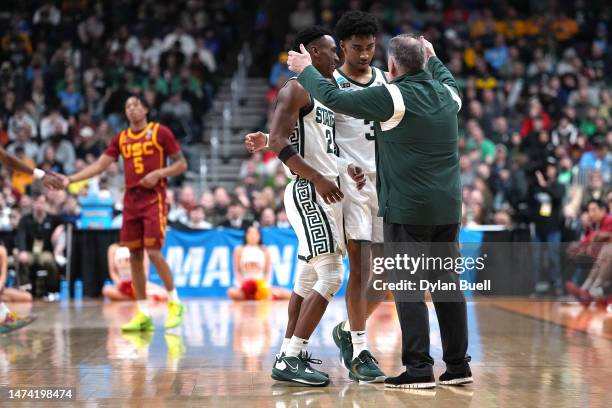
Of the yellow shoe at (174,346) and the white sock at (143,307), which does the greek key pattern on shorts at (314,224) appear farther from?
the white sock at (143,307)

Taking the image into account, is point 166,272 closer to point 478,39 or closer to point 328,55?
point 328,55

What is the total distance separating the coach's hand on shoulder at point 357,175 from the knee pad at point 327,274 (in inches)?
18.7

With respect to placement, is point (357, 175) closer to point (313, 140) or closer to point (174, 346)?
point (313, 140)

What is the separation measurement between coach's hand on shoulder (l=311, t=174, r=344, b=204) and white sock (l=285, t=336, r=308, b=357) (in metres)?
0.97

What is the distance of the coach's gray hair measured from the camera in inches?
221

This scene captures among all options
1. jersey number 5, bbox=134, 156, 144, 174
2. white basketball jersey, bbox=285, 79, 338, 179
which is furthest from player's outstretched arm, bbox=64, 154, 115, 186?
white basketball jersey, bbox=285, 79, 338, 179

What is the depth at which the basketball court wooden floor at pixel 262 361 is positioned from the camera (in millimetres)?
5332

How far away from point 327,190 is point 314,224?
0.48 meters

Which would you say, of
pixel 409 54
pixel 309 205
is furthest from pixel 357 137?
pixel 409 54

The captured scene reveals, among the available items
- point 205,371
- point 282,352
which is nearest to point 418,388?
point 282,352

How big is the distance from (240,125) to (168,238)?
6745 mm

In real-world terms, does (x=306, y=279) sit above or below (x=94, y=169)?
below

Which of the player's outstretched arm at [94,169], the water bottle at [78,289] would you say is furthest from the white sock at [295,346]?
the water bottle at [78,289]

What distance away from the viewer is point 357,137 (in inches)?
252
